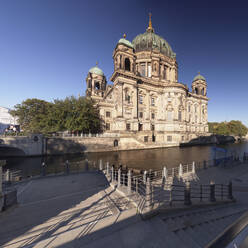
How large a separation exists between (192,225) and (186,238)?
0.94m

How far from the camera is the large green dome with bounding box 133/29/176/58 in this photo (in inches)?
1920

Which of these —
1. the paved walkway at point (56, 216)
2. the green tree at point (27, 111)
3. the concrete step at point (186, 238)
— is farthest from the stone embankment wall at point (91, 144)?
the concrete step at point (186, 238)

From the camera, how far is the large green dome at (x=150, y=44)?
4877 centimetres

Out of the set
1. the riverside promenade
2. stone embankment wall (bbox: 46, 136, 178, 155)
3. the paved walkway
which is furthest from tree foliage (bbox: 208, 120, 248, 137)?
the paved walkway

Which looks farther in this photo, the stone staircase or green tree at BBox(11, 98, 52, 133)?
green tree at BBox(11, 98, 52, 133)

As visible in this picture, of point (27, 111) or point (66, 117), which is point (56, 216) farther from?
point (27, 111)

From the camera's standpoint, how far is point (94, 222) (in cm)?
425

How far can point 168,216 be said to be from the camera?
4984mm

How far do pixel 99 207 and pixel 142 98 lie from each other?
37389 mm

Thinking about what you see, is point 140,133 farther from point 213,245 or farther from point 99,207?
point 213,245

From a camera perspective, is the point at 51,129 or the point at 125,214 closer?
the point at 125,214

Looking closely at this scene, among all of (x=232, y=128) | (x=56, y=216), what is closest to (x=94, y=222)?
(x=56, y=216)

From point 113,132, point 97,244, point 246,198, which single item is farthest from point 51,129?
point 246,198

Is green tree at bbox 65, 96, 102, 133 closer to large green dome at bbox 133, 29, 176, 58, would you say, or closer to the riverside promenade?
the riverside promenade
